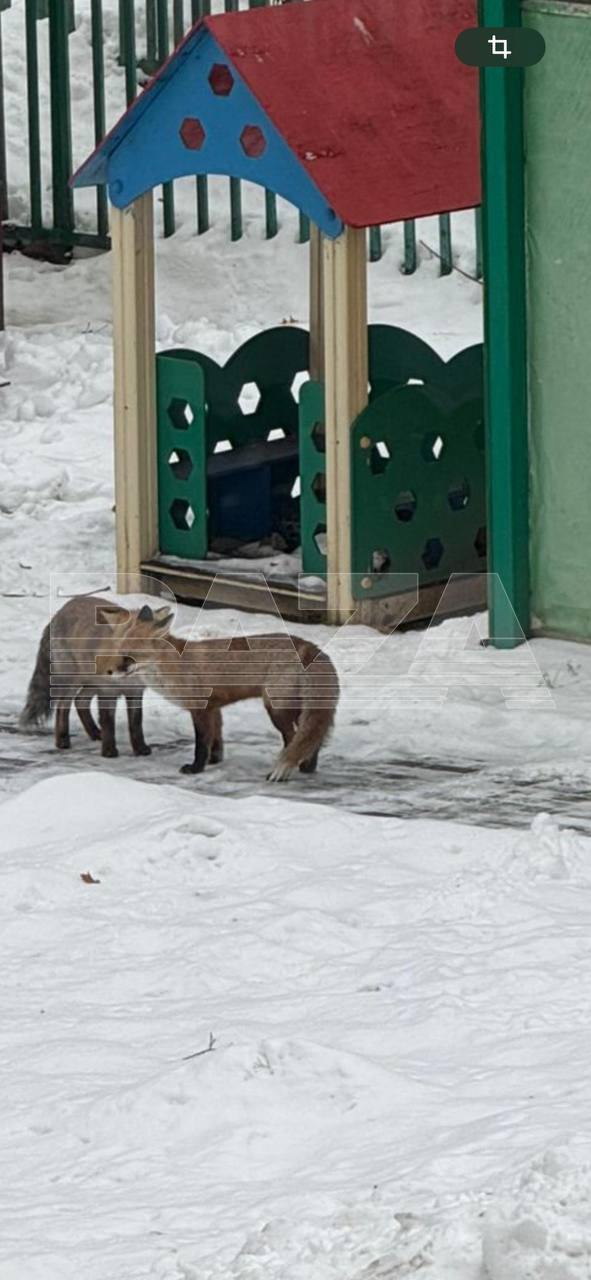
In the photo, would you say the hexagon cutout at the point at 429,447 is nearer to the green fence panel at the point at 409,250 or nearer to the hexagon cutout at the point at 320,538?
the hexagon cutout at the point at 320,538

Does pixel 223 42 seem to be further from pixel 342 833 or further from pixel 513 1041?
pixel 513 1041

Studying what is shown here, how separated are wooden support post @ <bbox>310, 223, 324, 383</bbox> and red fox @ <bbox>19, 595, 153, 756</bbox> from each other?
9.09 feet

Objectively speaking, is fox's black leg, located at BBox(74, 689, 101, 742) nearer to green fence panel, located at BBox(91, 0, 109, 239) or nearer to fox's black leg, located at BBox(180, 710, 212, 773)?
fox's black leg, located at BBox(180, 710, 212, 773)

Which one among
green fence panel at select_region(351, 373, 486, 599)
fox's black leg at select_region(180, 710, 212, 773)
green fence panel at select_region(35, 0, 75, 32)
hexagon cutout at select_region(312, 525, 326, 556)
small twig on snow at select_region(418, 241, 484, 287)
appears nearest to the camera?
fox's black leg at select_region(180, 710, 212, 773)

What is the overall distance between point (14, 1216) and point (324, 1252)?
0.76 metres

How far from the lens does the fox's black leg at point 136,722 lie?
8.21 m

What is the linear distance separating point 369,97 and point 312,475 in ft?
5.14

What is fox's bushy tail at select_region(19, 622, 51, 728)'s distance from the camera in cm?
842

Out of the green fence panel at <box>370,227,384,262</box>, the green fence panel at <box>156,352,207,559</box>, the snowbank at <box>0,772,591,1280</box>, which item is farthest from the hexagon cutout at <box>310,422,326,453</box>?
the green fence panel at <box>370,227,384,262</box>

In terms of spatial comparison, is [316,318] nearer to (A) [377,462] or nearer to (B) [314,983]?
(A) [377,462]

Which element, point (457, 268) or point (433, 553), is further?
point (457, 268)

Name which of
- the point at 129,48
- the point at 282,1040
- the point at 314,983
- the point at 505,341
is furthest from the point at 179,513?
the point at 129,48

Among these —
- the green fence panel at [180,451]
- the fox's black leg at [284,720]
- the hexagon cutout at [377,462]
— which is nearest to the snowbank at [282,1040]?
the fox's black leg at [284,720]

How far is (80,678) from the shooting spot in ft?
27.2
